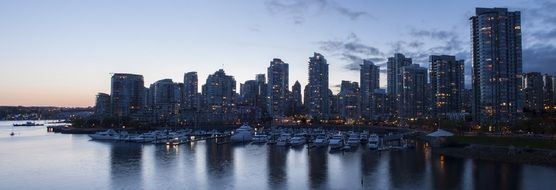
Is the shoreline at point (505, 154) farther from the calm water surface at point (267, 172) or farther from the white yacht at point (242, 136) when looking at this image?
the white yacht at point (242, 136)

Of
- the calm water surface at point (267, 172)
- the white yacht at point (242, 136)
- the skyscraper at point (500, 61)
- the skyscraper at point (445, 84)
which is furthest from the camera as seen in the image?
the skyscraper at point (445, 84)

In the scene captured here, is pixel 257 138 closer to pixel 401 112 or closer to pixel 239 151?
pixel 239 151

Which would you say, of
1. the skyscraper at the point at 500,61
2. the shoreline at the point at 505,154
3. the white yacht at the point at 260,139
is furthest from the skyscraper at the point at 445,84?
the shoreline at the point at 505,154

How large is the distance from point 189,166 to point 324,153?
1693 centimetres

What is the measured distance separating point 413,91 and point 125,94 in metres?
99.6

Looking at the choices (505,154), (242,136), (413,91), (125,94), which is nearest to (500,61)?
(413,91)

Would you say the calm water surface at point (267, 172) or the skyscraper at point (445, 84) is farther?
the skyscraper at point (445, 84)

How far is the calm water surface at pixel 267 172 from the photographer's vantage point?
3170 cm

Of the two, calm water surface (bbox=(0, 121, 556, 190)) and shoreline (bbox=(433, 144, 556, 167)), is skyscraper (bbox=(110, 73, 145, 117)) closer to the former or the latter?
calm water surface (bbox=(0, 121, 556, 190))

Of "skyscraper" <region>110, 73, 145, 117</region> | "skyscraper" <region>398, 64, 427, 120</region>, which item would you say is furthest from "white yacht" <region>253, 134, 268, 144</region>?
"skyscraper" <region>110, 73, 145, 117</region>

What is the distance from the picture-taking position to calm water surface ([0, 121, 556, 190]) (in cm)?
3170

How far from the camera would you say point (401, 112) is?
167 meters

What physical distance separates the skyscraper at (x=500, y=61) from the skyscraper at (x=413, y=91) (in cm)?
4251

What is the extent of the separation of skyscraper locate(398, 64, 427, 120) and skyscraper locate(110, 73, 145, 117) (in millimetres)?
93621
